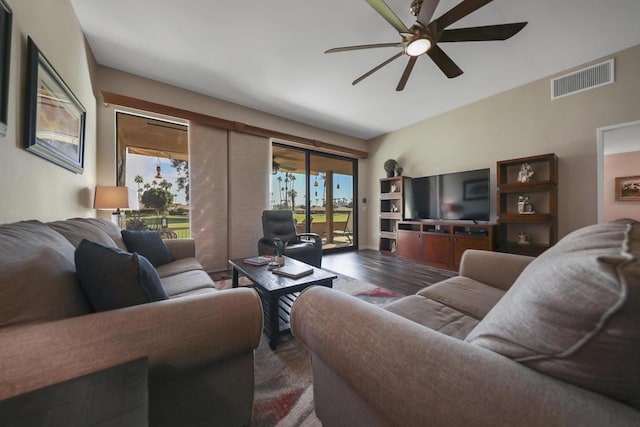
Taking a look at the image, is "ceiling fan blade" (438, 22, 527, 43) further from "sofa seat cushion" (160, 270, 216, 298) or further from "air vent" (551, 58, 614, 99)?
"sofa seat cushion" (160, 270, 216, 298)

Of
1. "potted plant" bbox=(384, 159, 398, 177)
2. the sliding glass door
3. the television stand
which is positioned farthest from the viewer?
"potted plant" bbox=(384, 159, 398, 177)

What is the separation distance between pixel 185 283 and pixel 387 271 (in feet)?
8.80

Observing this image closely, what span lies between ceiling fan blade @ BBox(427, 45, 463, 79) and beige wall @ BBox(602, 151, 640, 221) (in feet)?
16.6

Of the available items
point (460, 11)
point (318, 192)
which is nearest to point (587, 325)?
point (460, 11)

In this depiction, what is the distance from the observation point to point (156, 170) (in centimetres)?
315

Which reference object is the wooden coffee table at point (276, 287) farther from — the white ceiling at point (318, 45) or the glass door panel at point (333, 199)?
the glass door panel at point (333, 199)

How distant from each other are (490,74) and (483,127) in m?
0.90

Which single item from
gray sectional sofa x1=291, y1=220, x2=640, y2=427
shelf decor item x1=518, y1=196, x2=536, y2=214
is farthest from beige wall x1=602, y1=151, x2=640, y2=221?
gray sectional sofa x1=291, y1=220, x2=640, y2=427

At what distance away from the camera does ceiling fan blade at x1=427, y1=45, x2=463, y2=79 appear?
6.38 ft

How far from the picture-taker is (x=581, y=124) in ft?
8.93

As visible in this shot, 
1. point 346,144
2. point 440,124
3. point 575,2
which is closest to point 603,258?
point 575,2

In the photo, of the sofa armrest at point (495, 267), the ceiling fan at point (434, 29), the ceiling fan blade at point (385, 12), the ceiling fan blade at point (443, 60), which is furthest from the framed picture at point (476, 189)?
the ceiling fan blade at point (385, 12)

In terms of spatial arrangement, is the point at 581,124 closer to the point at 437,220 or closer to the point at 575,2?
the point at 575,2

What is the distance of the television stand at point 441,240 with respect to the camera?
316 centimetres
